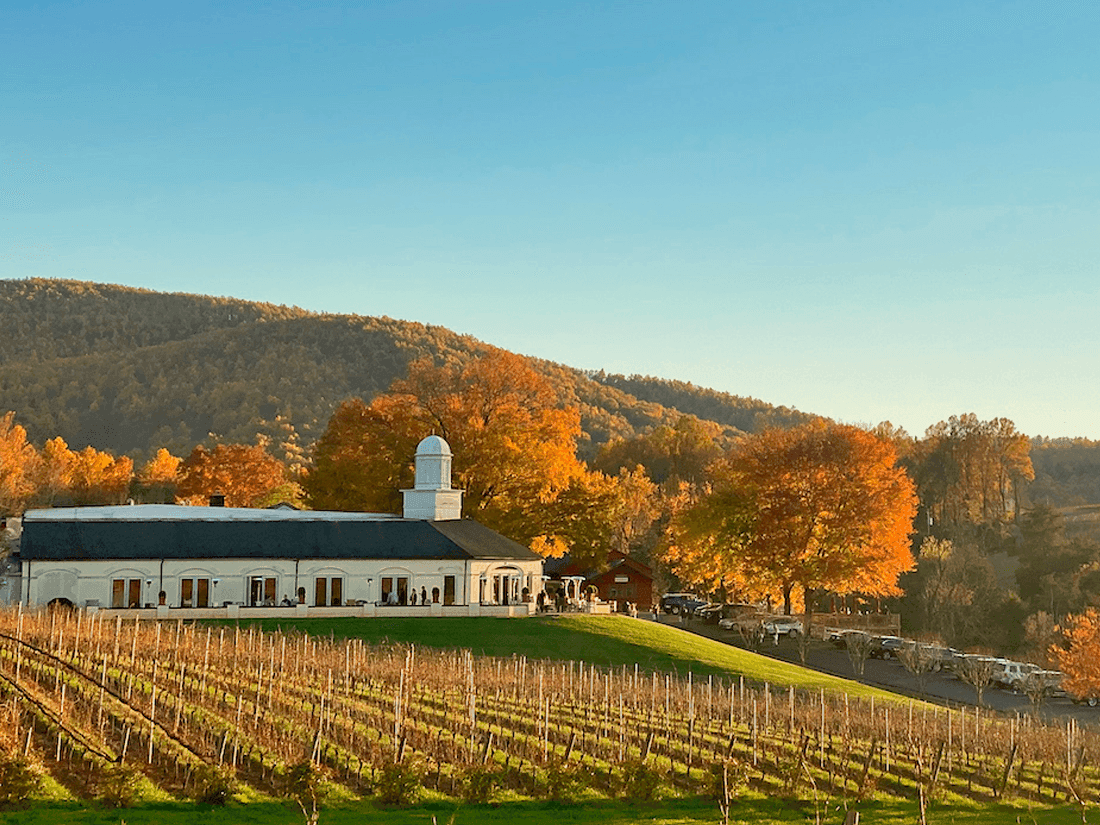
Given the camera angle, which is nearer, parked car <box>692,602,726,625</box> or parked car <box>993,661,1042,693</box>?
parked car <box>993,661,1042,693</box>

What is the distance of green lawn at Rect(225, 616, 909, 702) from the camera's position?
4400 centimetres

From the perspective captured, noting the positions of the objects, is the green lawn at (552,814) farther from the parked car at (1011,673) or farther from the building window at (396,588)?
the building window at (396,588)

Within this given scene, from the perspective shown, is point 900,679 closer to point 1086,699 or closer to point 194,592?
point 1086,699

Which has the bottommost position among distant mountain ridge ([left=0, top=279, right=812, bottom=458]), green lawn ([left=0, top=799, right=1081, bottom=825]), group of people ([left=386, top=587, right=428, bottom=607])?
green lawn ([left=0, top=799, right=1081, bottom=825])

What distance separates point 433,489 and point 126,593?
1481 cm

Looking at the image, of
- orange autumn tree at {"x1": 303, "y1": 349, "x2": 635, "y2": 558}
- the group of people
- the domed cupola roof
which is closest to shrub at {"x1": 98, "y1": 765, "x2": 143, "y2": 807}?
the group of people

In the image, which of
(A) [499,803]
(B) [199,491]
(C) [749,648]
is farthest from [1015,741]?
(B) [199,491]

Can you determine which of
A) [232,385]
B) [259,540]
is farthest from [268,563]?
[232,385]

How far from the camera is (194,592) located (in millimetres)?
52312

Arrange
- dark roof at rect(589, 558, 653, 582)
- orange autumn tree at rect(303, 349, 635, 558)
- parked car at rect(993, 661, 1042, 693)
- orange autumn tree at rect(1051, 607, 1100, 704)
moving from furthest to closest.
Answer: dark roof at rect(589, 558, 653, 582) < orange autumn tree at rect(303, 349, 635, 558) < parked car at rect(993, 661, 1042, 693) < orange autumn tree at rect(1051, 607, 1100, 704)

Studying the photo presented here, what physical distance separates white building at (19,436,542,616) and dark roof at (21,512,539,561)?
45 mm

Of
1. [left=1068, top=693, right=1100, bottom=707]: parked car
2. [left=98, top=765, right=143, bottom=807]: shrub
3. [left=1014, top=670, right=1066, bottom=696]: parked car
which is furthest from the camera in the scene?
[left=1068, top=693, right=1100, bottom=707]: parked car

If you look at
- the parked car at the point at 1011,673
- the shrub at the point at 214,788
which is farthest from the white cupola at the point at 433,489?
the shrub at the point at 214,788

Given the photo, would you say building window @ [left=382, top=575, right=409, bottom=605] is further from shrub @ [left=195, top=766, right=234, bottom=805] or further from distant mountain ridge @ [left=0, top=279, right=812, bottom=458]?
distant mountain ridge @ [left=0, top=279, right=812, bottom=458]
